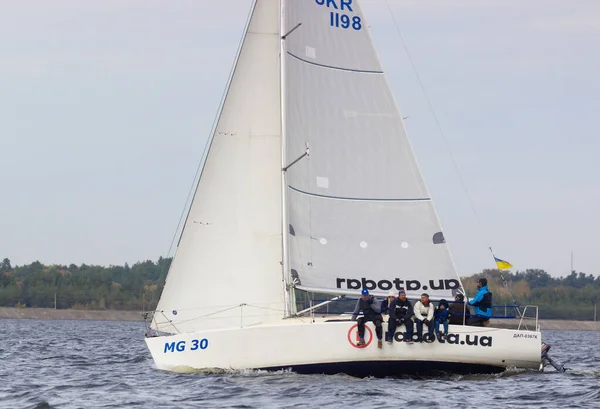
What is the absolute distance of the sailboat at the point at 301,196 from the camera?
24.2 m

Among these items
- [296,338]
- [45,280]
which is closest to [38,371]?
[296,338]

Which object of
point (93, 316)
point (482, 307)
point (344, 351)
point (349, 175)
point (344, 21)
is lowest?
point (344, 351)

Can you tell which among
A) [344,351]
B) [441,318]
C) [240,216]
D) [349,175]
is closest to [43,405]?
[344,351]

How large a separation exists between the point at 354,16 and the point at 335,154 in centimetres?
299

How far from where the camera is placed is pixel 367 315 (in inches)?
888

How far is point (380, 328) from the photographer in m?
22.6

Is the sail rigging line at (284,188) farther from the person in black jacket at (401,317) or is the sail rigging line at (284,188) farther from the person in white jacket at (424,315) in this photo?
the person in white jacket at (424,315)

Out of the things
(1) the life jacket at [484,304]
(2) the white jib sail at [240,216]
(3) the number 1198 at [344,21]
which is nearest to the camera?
(1) the life jacket at [484,304]

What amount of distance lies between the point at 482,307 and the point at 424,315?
140 centimetres

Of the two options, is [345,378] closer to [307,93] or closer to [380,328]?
[380,328]

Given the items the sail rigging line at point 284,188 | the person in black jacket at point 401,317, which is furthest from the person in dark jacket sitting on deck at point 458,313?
the sail rigging line at point 284,188

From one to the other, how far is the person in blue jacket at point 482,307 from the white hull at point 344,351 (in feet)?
2.19

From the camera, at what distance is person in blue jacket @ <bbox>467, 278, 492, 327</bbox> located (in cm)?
2350

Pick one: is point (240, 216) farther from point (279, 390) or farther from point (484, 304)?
→ point (484, 304)
